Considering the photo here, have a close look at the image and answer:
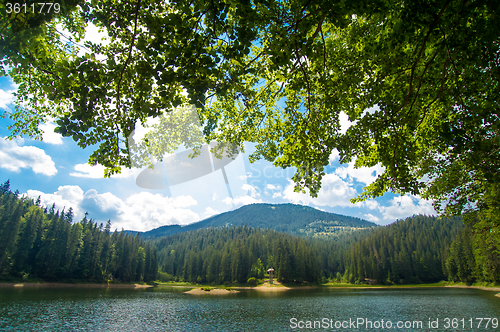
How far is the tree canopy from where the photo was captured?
3.69 metres

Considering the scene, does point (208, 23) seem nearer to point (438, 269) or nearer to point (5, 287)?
point (5, 287)

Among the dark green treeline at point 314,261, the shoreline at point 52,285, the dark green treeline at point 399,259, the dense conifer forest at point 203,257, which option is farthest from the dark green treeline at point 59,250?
the dark green treeline at point 399,259

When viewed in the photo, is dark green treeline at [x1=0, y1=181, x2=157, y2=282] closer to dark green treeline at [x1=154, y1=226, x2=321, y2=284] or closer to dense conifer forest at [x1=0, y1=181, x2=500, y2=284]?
dense conifer forest at [x1=0, y1=181, x2=500, y2=284]

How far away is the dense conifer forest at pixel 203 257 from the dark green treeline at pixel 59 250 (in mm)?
172

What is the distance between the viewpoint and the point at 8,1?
3.69 m

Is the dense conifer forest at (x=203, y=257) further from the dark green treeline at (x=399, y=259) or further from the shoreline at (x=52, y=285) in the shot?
the shoreline at (x=52, y=285)

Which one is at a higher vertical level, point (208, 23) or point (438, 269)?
point (208, 23)

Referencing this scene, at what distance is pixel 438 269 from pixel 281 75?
463 feet

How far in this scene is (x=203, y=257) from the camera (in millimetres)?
108000

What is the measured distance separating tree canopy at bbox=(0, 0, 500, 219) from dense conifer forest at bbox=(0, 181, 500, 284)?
34313 millimetres

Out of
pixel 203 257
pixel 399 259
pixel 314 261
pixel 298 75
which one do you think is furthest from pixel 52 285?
pixel 399 259

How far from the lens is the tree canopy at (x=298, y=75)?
3693 millimetres

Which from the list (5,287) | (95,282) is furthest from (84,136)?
(95,282)

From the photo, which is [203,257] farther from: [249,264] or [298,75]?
[298,75]
